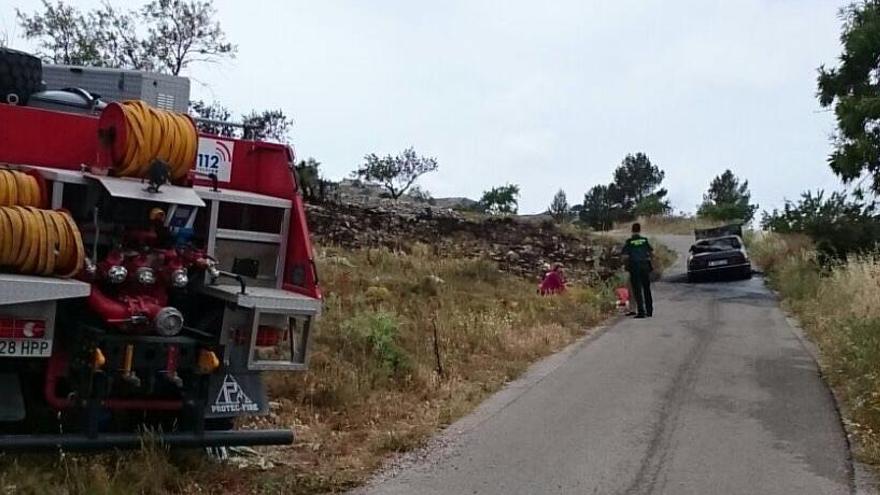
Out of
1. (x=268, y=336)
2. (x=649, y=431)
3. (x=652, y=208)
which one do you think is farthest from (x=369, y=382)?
(x=652, y=208)

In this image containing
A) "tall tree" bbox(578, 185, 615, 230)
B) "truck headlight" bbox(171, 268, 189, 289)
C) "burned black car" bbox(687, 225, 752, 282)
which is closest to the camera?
"truck headlight" bbox(171, 268, 189, 289)

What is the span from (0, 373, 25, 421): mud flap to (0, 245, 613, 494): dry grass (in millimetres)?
258

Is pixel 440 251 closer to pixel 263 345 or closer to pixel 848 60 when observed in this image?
pixel 848 60

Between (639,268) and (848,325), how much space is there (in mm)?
4910

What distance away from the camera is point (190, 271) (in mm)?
5645

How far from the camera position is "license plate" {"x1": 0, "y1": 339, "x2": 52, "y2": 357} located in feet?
16.0

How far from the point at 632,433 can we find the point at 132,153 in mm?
4375

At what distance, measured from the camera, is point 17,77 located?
20.4 ft

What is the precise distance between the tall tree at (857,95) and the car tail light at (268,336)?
16951 mm

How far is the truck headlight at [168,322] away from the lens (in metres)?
5.30

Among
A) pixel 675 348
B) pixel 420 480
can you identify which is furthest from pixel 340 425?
pixel 675 348

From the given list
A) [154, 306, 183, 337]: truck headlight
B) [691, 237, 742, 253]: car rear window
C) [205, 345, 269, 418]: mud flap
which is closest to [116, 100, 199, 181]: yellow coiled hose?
[154, 306, 183, 337]: truck headlight

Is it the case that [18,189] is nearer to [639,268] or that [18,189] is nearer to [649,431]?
[649,431]

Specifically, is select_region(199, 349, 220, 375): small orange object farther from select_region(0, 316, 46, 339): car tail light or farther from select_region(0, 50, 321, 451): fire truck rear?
select_region(0, 316, 46, 339): car tail light
